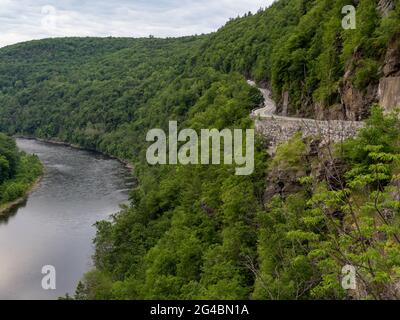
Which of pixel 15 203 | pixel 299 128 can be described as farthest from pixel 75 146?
pixel 299 128

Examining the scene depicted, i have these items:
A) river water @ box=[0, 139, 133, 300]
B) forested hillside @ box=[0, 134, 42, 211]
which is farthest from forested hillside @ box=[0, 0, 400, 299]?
forested hillside @ box=[0, 134, 42, 211]

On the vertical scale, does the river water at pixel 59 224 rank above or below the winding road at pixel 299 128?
below

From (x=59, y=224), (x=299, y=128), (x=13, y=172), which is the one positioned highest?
(x=299, y=128)

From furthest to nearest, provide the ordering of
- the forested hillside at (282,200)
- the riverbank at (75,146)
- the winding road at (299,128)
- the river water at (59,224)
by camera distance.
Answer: the riverbank at (75,146) < the river water at (59,224) < the winding road at (299,128) < the forested hillside at (282,200)

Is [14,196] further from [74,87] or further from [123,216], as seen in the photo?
[74,87]

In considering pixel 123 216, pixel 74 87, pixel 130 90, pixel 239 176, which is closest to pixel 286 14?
pixel 123 216

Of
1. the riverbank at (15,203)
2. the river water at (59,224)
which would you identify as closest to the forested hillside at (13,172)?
the riverbank at (15,203)

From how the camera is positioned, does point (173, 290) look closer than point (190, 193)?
Yes

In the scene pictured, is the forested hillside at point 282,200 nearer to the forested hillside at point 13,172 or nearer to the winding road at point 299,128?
the winding road at point 299,128

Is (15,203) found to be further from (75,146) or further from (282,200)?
(75,146)
